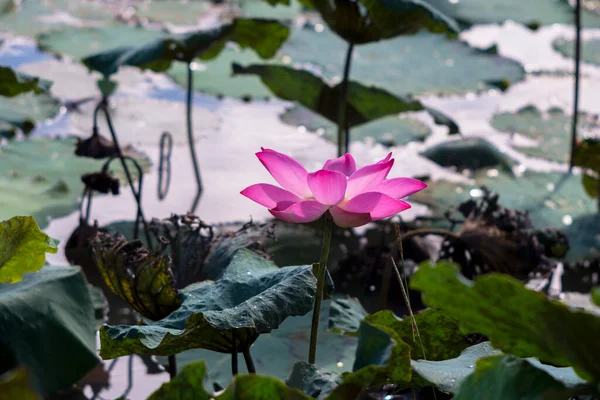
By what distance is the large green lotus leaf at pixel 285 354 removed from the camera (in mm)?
1489

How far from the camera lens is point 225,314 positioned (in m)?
1.00

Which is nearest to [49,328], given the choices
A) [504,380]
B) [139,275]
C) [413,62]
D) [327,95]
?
[139,275]

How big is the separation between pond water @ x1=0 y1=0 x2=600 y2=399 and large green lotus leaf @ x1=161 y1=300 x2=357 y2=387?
65 centimetres

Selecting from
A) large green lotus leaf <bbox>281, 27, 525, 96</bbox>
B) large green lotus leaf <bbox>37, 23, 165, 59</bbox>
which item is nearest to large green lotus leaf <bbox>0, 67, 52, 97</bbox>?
large green lotus leaf <bbox>281, 27, 525, 96</bbox>

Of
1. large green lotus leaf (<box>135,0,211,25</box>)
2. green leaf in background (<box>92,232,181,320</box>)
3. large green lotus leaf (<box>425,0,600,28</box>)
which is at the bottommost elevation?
large green lotus leaf (<box>135,0,211,25</box>)

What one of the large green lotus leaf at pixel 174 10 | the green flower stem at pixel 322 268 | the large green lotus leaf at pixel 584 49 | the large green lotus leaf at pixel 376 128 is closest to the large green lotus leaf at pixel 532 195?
the large green lotus leaf at pixel 376 128

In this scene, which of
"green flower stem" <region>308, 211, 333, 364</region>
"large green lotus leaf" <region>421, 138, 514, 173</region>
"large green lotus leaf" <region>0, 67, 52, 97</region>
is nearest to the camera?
"green flower stem" <region>308, 211, 333, 364</region>

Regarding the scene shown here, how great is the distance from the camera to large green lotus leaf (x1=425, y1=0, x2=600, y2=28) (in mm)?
4504

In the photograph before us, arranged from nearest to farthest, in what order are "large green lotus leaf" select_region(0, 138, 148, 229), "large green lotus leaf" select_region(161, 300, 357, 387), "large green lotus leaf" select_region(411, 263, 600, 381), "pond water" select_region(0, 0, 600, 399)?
1. "large green lotus leaf" select_region(411, 263, 600, 381)
2. "large green lotus leaf" select_region(161, 300, 357, 387)
3. "large green lotus leaf" select_region(0, 138, 148, 229)
4. "pond water" select_region(0, 0, 600, 399)

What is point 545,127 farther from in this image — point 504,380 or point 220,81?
point 504,380

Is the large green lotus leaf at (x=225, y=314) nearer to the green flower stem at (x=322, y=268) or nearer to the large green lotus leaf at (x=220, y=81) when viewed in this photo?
→ the green flower stem at (x=322, y=268)

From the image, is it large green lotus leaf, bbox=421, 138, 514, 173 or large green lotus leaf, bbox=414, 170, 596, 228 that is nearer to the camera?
large green lotus leaf, bbox=414, 170, 596, 228

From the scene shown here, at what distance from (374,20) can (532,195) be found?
0.88 meters

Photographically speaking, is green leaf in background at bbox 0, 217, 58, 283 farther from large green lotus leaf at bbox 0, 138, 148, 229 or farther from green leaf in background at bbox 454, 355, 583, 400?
large green lotus leaf at bbox 0, 138, 148, 229
